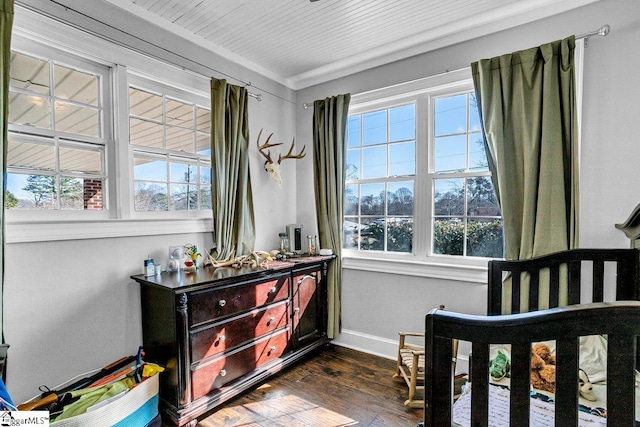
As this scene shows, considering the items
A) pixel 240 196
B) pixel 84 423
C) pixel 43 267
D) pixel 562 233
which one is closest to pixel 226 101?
pixel 240 196

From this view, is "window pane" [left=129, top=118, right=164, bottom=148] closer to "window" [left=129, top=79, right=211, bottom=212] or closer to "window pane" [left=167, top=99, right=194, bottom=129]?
"window" [left=129, top=79, right=211, bottom=212]

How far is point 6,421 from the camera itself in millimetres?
1323

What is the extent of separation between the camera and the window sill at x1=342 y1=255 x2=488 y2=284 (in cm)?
244

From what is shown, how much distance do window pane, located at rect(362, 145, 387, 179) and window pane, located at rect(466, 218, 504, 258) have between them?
35.8 inches

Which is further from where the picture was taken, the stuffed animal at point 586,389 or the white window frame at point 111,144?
the white window frame at point 111,144

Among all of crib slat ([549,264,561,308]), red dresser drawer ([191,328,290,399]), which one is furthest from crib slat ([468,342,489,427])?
red dresser drawer ([191,328,290,399])

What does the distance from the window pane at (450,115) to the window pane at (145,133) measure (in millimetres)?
2264

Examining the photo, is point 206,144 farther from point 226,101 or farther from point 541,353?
point 541,353

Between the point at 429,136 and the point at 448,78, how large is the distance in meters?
0.47


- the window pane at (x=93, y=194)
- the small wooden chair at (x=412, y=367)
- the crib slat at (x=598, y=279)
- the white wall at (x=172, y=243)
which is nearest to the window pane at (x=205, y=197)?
the white wall at (x=172, y=243)

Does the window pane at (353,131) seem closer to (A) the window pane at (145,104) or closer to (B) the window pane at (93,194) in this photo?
(A) the window pane at (145,104)

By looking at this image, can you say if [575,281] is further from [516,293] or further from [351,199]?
[351,199]

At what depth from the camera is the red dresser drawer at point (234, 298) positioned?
1.95 m

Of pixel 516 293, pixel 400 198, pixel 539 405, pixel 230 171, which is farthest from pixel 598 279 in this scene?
pixel 230 171
